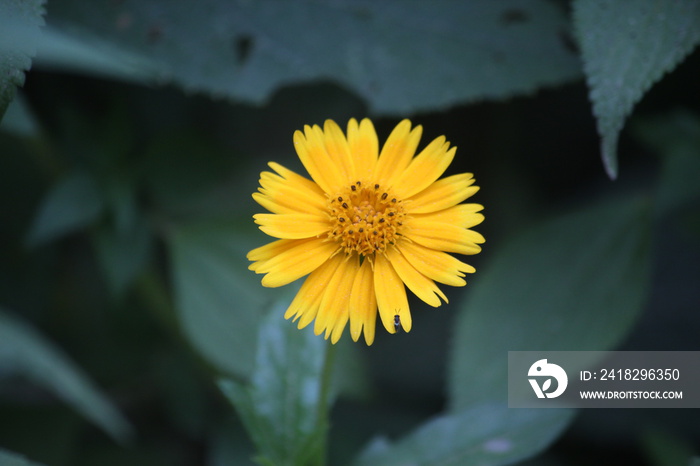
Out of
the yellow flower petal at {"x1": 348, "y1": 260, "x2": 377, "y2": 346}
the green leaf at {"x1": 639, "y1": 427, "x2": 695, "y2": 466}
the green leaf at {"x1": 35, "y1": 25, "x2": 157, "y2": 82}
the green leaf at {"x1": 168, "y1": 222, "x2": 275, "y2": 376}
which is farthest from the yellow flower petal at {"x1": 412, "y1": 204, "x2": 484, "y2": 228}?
the green leaf at {"x1": 639, "y1": 427, "x2": 695, "y2": 466}

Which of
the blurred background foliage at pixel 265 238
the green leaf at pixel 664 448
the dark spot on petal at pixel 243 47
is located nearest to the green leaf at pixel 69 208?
the blurred background foliage at pixel 265 238

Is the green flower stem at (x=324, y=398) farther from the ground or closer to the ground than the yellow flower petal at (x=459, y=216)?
closer to the ground

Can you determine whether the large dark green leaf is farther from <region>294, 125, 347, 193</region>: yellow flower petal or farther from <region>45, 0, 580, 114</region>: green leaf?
<region>294, 125, 347, 193</region>: yellow flower petal

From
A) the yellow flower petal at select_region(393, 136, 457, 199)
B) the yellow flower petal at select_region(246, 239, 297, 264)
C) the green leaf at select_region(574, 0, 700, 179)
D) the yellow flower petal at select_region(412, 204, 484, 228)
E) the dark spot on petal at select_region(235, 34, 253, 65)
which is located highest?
the dark spot on petal at select_region(235, 34, 253, 65)

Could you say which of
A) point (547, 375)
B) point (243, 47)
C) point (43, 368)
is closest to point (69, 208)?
point (43, 368)

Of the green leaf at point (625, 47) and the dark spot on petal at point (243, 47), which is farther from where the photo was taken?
the dark spot on petal at point (243, 47)

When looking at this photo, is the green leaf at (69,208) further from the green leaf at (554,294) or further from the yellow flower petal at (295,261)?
the green leaf at (554,294)

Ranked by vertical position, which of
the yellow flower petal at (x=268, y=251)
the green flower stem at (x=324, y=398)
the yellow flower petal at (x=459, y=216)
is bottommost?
the green flower stem at (x=324, y=398)
